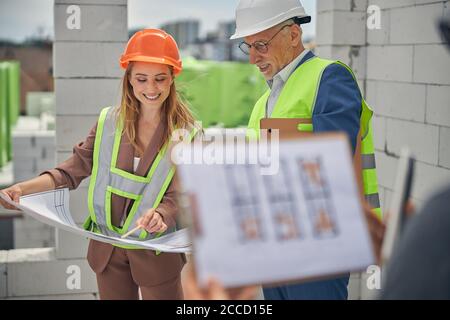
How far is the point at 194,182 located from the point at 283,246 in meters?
0.18

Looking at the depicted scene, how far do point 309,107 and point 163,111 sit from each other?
1.95 feet

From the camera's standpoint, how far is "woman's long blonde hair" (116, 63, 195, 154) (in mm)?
2607

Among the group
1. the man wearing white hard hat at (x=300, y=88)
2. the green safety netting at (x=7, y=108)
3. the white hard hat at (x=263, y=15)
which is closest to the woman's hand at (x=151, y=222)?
the man wearing white hard hat at (x=300, y=88)

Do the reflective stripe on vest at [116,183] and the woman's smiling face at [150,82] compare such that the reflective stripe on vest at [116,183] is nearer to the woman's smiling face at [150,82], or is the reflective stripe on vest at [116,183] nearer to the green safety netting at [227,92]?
the woman's smiling face at [150,82]

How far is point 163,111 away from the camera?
2652mm

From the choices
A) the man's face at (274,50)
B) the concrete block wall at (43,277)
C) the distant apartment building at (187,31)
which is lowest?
the concrete block wall at (43,277)

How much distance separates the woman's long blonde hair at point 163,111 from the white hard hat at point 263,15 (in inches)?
12.8

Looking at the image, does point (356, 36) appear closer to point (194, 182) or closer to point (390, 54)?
point (390, 54)

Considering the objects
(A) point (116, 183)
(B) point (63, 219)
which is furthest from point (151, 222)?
(B) point (63, 219)

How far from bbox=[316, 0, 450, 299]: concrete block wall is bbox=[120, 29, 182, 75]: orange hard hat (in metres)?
1.43

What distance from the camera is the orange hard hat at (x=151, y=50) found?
2.57 m

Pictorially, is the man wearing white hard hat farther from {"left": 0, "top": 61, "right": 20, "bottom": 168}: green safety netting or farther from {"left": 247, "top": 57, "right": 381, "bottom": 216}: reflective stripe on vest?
{"left": 0, "top": 61, "right": 20, "bottom": 168}: green safety netting

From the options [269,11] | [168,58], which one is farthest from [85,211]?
[269,11]

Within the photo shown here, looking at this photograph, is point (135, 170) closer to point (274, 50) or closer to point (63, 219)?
point (63, 219)
